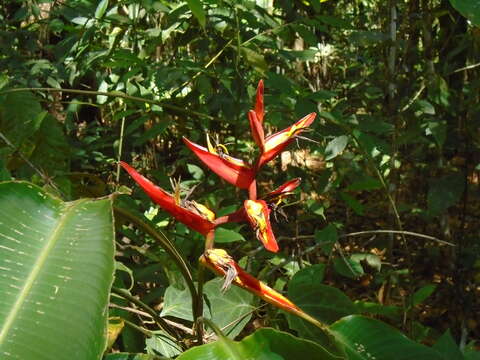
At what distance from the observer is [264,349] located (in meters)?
0.67

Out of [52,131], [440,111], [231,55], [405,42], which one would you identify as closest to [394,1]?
[405,42]

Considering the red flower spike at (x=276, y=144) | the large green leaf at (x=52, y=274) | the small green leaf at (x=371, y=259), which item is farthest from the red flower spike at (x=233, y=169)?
the small green leaf at (x=371, y=259)

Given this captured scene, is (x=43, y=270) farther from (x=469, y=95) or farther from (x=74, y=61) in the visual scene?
(x=469, y=95)

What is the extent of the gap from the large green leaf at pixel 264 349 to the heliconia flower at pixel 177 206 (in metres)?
0.13

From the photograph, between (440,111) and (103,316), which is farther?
(440,111)

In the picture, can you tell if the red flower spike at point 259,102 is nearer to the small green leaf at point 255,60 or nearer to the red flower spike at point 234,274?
the red flower spike at point 234,274

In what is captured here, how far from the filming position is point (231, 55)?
178 cm

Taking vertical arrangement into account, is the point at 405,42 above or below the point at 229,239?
above

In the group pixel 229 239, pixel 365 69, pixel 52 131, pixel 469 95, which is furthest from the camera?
pixel 365 69

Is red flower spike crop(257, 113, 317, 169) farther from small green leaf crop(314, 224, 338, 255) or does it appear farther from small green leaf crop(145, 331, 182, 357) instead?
small green leaf crop(314, 224, 338, 255)

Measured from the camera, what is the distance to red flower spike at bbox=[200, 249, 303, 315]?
69 centimetres

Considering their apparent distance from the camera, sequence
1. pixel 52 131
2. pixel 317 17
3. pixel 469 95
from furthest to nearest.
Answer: pixel 469 95 → pixel 317 17 → pixel 52 131

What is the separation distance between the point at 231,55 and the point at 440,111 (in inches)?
27.2

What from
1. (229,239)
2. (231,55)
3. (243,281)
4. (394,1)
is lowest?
(229,239)
